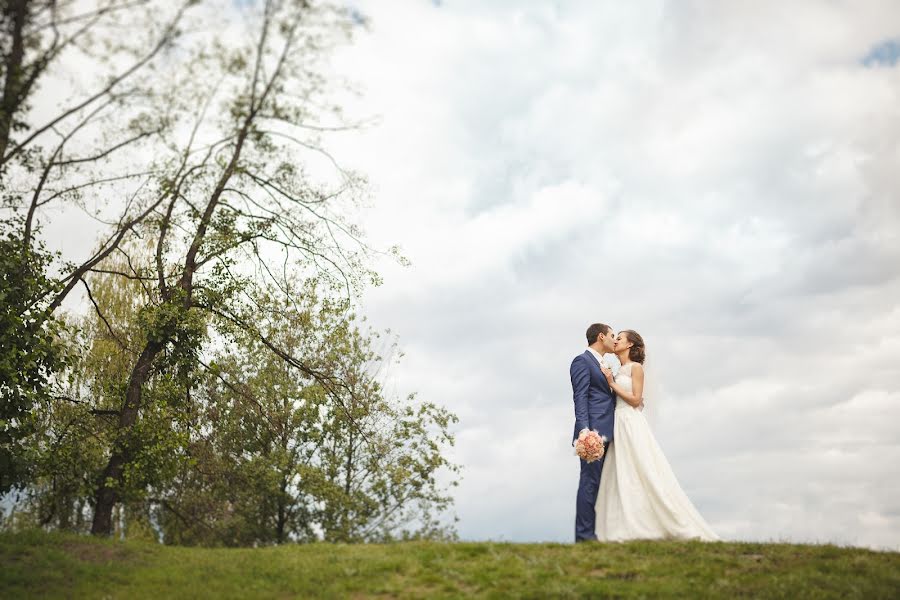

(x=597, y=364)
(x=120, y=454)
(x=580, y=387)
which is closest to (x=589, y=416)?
(x=580, y=387)

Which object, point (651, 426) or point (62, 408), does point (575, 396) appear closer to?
point (651, 426)

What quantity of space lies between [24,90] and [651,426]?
13493 millimetres

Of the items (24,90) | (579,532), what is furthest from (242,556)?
(24,90)

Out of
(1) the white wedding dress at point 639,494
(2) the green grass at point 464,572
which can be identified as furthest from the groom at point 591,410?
(2) the green grass at point 464,572

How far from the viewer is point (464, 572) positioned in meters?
12.1

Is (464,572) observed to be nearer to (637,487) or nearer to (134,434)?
(637,487)

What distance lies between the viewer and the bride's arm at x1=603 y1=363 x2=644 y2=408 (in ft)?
49.6

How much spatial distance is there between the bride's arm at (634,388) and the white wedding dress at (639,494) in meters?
0.19

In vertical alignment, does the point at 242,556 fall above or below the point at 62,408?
below

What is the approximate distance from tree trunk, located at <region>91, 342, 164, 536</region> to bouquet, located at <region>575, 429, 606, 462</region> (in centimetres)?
1275

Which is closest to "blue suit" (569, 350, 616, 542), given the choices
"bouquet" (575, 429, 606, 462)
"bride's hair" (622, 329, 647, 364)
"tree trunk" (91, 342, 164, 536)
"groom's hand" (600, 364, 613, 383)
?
"groom's hand" (600, 364, 613, 383)

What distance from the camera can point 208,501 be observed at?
108ft

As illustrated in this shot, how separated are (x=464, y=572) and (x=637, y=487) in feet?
13.6

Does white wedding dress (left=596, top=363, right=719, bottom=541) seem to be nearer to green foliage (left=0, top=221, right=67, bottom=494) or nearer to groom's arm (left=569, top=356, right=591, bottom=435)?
groom's arm (left=569, top=356, right=591, bottom=435)
